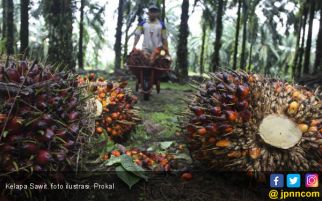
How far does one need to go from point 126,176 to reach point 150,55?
6.18 meters

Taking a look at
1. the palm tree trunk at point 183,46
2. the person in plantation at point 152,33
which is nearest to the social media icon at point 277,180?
the person in plantation at point 152,33

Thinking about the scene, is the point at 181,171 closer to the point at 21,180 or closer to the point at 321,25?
the point at 21,180

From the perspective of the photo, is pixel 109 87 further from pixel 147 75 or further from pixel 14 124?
pixel 147 75

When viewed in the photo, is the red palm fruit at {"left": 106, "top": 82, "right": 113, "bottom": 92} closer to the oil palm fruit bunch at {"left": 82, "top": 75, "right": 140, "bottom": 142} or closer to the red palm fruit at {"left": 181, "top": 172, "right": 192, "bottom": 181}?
the oil palm fruit bunch at {"left": 82, "top": 75, "right": 140, "bottom": 142}

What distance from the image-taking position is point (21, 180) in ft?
8.21

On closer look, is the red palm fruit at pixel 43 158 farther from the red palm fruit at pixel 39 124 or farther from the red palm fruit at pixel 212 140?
the red palm fruit at pixel 212 140

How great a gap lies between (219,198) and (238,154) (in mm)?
355

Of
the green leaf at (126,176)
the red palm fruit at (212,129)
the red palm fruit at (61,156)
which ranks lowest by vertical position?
the green leaf at (126,176)

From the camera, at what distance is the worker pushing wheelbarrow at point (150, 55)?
9125 mm

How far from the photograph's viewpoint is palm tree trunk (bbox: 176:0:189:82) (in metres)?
15.7

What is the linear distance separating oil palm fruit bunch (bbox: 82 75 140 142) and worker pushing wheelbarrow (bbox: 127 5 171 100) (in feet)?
13.5

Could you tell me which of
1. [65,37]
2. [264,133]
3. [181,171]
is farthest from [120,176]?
[65,37]

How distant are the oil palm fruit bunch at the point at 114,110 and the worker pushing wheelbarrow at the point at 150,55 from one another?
13.5ft

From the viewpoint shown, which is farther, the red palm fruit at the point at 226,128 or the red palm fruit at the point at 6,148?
the red palm fruit at the point at 226,128
